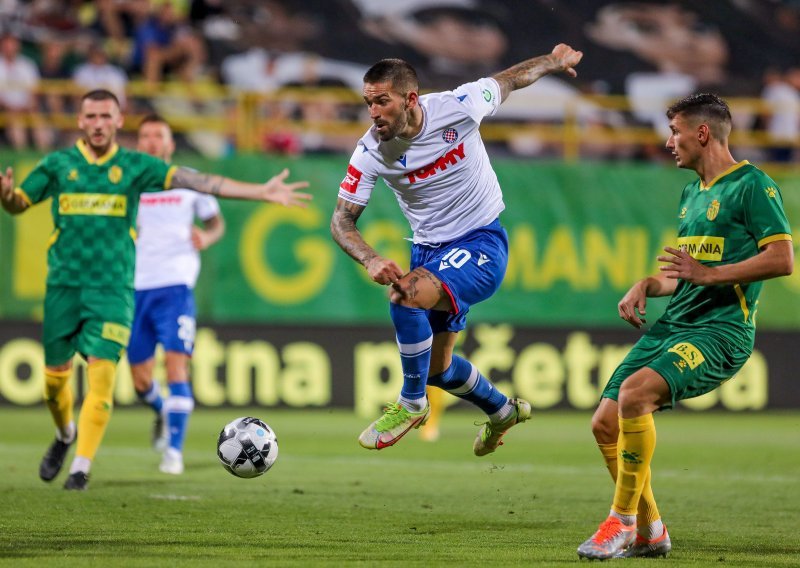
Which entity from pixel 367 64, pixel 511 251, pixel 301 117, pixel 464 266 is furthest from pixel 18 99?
pixel 464 266

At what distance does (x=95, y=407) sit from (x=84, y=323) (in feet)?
1.88

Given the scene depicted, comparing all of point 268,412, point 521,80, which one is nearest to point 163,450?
point 268,412

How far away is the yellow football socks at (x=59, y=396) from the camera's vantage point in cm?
898

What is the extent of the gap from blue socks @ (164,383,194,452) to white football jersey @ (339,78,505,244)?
11.3 feet

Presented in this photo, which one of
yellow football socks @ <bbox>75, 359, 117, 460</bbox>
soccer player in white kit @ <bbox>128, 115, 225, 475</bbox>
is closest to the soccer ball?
yellow football socks @ <bbox>75, 359, 117, 460</bbox>

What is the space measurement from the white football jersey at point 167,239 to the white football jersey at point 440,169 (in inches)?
146

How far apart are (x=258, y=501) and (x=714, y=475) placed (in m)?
3.98

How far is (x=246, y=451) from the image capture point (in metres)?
7.97

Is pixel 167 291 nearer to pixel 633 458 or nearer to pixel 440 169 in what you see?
pixel 440 169

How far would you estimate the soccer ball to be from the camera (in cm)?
795

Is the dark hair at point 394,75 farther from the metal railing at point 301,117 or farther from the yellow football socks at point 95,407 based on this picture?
the metal railing at point 301,117

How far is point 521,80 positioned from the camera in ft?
26.2

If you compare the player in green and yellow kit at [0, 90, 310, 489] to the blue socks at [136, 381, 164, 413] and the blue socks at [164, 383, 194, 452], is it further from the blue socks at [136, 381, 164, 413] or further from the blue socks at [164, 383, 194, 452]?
the blue socks at [136, 381, 164, 413]

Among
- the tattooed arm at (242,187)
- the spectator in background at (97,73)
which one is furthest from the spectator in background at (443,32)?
the tattooed arm at (242,187)
